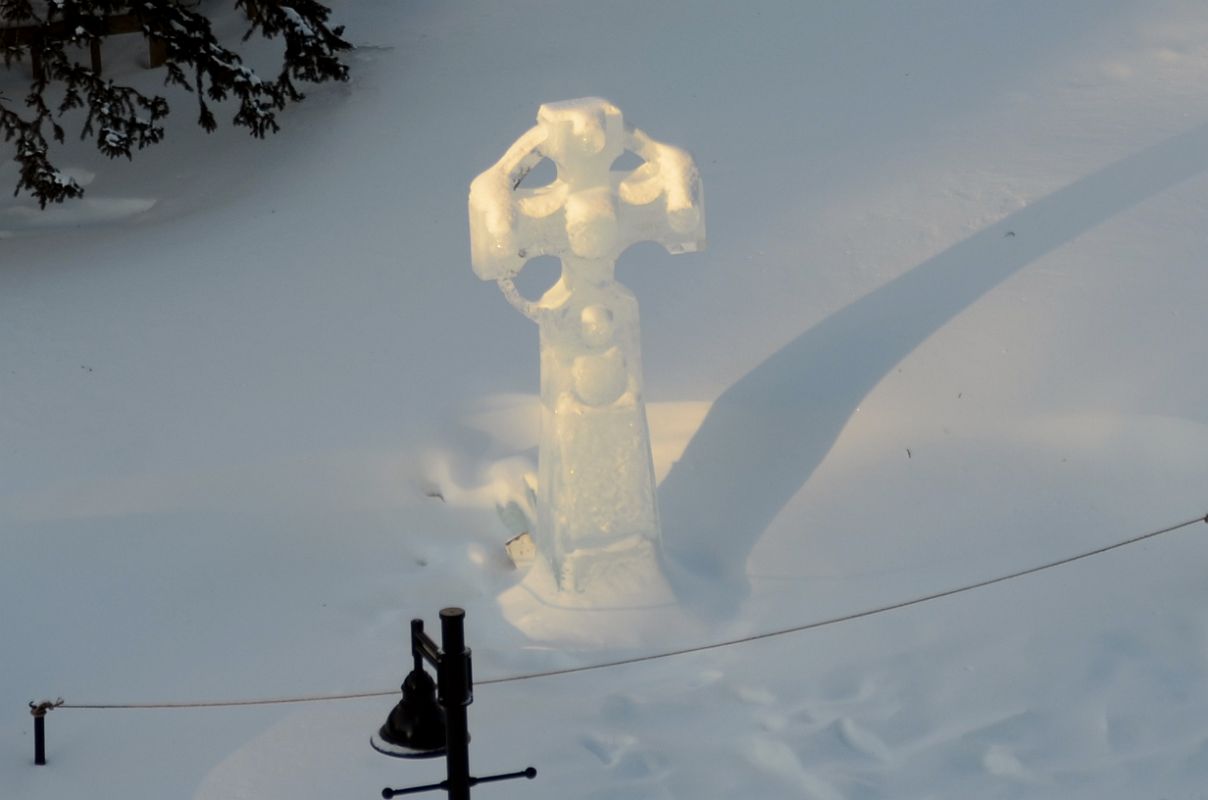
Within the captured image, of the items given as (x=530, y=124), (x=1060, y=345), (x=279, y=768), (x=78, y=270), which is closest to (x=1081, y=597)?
(x=1060, y=345)

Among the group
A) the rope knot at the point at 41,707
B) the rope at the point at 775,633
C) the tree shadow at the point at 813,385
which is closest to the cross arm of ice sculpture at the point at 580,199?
the tree shadow at the point at 813,385

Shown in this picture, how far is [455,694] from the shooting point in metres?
4.19

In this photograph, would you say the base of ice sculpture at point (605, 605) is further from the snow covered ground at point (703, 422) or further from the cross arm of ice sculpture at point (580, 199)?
the cross arm of ice sculpture at point (580, 199)

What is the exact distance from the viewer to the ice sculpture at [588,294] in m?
6.16

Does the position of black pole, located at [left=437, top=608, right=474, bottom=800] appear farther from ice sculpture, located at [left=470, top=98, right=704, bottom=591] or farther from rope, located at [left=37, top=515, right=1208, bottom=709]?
ice sculpture, located at [left=470, top=98, right=704, bottom=591]

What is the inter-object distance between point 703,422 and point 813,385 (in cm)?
50

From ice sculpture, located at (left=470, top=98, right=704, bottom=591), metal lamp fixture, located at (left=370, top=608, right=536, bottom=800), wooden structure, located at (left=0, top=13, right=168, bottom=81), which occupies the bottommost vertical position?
metal lamp fixture, located at (left=370, top=608, right=536, bottom=800)

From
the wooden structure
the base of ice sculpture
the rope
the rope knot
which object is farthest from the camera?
the wooden structure

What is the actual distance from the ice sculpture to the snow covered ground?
0.38m

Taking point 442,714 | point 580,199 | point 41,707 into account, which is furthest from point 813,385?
point 442,714

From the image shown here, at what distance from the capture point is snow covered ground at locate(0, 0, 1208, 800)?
5945 millimetres

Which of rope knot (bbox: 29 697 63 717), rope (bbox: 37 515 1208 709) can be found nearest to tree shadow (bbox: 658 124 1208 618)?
rope (bbox: 37 515 1208 709)

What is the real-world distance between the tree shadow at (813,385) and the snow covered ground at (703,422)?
21mm

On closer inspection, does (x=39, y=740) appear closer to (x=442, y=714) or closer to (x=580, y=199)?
(x=442, y=714)
